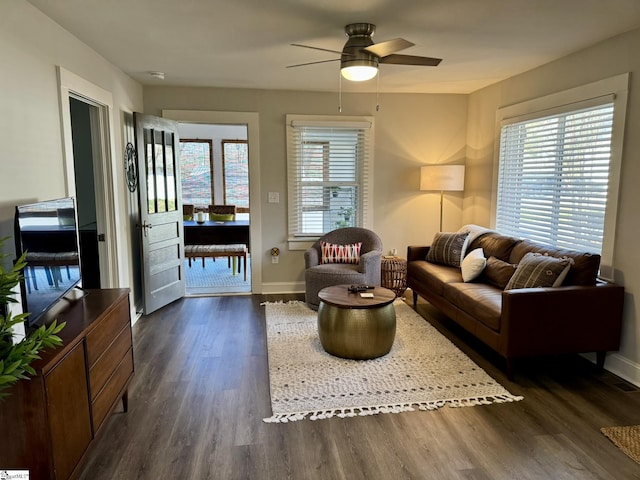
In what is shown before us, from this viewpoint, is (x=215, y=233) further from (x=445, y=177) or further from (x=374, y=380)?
(x=374, y=380)

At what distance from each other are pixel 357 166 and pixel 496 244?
1972mm

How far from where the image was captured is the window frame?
5.07m

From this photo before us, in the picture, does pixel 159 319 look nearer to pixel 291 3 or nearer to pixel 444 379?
pixel 444 379

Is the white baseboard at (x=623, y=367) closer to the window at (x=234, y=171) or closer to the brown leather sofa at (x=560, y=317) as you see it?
the brown leather sofa at (x=560, y=317)

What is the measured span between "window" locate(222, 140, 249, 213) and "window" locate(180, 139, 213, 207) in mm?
307

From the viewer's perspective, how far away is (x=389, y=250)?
5.48 metres

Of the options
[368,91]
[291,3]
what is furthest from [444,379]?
[368,91]

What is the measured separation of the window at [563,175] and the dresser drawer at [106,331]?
3.43 m

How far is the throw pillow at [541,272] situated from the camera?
120 inches

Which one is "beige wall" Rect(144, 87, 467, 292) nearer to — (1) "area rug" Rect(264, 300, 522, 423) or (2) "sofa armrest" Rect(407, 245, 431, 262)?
(2) "sofa armrest" Rect(407, 245, 431, 262)

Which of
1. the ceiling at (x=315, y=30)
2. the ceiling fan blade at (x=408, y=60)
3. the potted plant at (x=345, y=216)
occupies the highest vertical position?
the ceiling at (x=315, y=30)

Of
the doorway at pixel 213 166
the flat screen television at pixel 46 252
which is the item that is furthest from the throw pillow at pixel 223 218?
the flat screen television at pixel 46 252

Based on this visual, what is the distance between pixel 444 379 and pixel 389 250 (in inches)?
103

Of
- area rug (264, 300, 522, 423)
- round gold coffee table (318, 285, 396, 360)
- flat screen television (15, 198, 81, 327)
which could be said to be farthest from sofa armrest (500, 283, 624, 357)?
flat screen television (15, 198, 81, 327)
